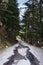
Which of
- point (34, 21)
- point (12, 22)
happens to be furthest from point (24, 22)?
point (34, 21)

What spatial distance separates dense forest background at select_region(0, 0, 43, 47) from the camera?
20062 millimetres

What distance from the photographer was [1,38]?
723 inches

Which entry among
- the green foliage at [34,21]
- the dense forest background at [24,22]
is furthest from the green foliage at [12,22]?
the green foliage at [34,21]

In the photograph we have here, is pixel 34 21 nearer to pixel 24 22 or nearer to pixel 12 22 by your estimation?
pixel 12 22

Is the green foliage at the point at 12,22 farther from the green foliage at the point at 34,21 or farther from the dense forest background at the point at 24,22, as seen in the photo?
the green foliage at the point at 34,21

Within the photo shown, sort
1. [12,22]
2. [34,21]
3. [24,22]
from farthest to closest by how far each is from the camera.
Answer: [24,22], [12,22], [34,21]

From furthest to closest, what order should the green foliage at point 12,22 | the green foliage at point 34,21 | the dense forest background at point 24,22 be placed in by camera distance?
the green foliage at point 12,22 < the green foliage at point 34,21 < the dense forest background at point 24,22

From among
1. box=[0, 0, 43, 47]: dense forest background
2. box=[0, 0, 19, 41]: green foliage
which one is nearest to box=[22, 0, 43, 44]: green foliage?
box=[0, 0, 43, 47]: dense forest background

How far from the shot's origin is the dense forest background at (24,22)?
20.1 metres

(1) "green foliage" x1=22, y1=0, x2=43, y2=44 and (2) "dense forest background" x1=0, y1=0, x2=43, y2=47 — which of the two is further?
(1) "green foliage" x1=22, y1=0, x2=43, y2=44

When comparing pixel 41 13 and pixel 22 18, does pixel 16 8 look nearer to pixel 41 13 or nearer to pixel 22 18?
pixel 22 18

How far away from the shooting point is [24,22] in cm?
2902

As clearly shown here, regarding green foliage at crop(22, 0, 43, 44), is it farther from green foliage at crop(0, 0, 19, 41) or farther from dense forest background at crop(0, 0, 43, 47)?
green foliage at crop(0, 0, 19, 41)

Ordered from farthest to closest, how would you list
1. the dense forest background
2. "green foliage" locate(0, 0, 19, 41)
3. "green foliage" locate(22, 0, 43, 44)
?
"green foliage" locate(0, 0, 19, 41)
"green foliage" locate(22, 0, 43, 44)
the dense forest background
